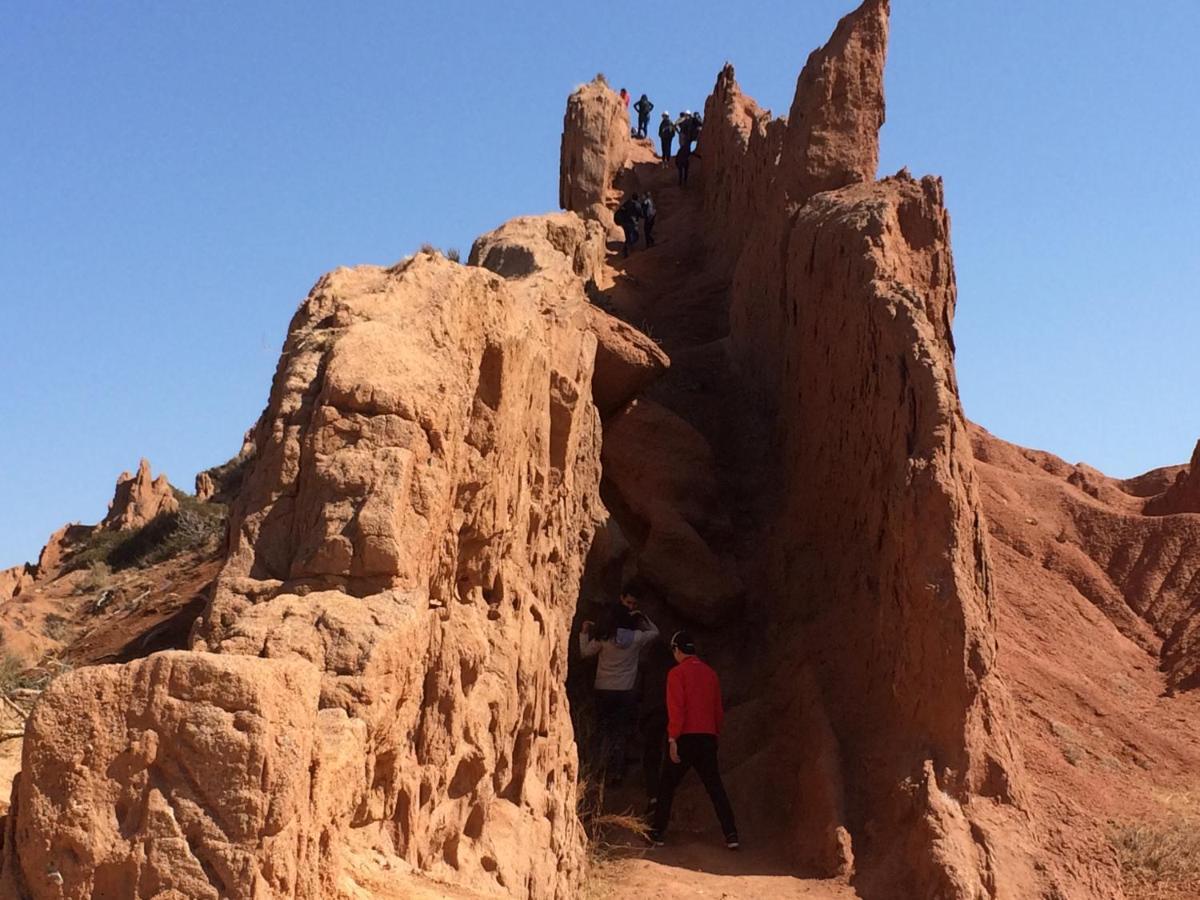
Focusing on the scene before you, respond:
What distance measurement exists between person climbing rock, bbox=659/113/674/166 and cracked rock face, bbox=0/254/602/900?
46.4 feet

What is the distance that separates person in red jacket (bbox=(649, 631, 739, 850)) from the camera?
37.7 feet

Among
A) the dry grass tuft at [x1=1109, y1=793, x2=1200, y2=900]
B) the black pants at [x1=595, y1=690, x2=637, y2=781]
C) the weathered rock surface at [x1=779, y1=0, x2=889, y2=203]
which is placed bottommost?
the dry grass tuft at [x1=1109, y1=793, x2=1200, y2=900]

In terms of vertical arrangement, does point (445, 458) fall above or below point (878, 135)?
below

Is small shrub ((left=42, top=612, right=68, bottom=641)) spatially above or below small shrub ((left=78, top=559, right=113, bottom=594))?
below

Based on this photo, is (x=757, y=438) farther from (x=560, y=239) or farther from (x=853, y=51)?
(x=853, y=51)

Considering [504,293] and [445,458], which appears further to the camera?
[504,293]

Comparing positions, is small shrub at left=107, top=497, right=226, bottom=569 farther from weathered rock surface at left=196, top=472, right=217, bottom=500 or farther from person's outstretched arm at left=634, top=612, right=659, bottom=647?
person's outstretched arm at left=634, top=612, right=659, bottom=647

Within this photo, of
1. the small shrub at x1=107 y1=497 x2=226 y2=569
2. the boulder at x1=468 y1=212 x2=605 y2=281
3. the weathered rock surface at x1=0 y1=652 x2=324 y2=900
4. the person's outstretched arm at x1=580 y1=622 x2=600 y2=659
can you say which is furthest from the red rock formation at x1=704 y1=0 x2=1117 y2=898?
the small shrub at x1=107 y1=497 x2=226 y2=569

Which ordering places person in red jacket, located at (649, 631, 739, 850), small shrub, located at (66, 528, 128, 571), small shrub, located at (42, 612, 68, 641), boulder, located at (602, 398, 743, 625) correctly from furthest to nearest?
small shrub, located at (66, 528, 128, 571)
small shrub, located at (42, 612, 68, 641)
boulder, located at (602, 398, 743, 625)
person in red jacket, located at (649, 631, 739, 850)

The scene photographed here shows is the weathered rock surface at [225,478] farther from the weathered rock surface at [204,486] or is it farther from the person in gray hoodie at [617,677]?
the person in gray hoodie at [617,677]

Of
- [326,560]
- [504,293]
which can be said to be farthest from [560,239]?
[326,560]

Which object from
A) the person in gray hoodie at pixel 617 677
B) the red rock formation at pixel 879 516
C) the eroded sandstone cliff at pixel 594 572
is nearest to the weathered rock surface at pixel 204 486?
the eroded sandstone cliff at pixel 594 572

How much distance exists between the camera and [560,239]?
14414mm

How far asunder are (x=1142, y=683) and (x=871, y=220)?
24.8ft
